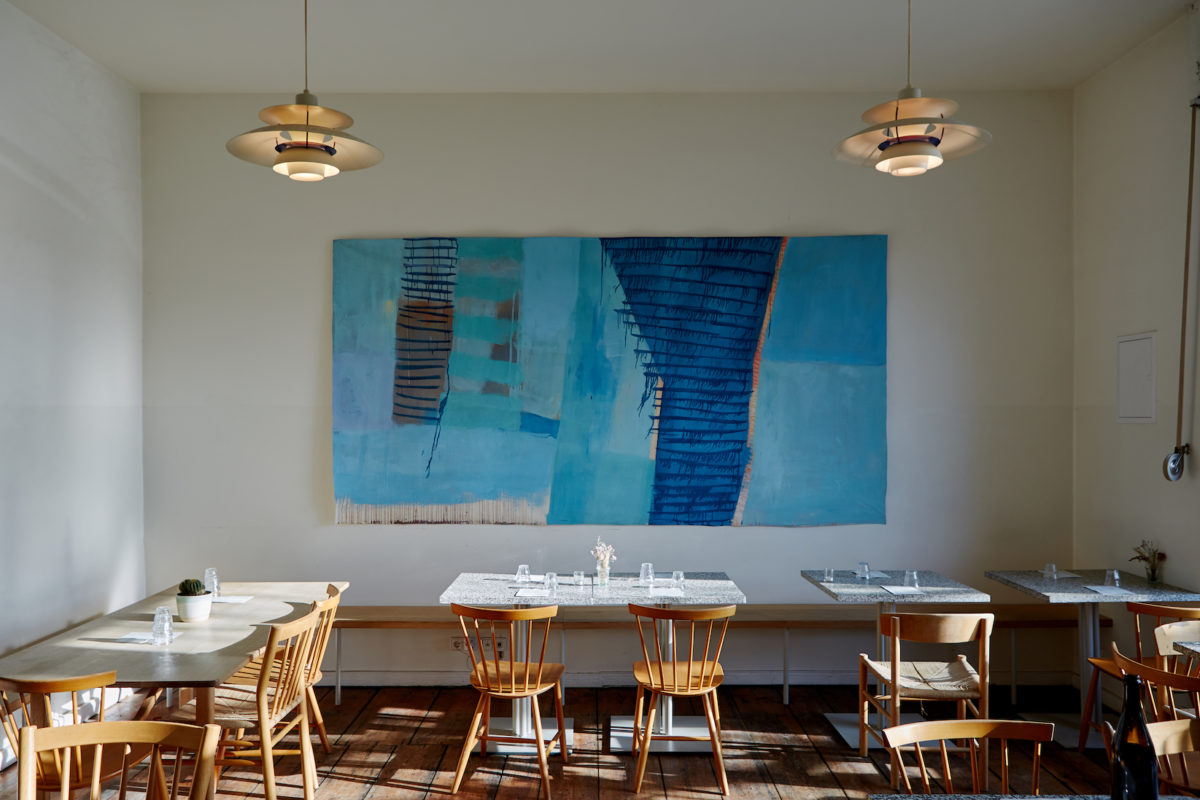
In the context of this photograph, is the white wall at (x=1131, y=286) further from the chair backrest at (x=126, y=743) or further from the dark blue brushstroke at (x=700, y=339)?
the chair backrest at (x=126, y=743)

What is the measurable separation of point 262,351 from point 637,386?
221cm

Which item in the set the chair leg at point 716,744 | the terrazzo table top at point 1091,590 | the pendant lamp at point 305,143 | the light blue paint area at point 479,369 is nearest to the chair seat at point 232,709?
the chair leg at point 716,744

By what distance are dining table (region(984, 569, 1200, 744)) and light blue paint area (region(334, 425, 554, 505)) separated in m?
2.56

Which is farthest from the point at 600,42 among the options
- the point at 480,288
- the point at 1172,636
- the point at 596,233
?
the point at 1172,636

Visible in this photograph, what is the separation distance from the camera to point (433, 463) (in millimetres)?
5137

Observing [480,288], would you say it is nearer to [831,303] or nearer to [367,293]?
[367,293]

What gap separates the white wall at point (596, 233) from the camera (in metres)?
5.14

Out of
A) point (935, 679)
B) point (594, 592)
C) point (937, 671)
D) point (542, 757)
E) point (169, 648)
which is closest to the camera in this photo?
point (169, 648)

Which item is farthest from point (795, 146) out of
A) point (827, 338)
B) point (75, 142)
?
point (75, 142)

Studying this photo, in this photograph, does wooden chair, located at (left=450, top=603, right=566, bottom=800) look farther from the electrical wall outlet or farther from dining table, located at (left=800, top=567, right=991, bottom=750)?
dining table, located at (left=800, top=567, right=991, bottom=750)

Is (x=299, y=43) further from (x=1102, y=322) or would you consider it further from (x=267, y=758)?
(x=1102, y=322)

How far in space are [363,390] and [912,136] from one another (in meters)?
3.30

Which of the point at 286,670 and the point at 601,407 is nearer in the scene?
the point at 286,670

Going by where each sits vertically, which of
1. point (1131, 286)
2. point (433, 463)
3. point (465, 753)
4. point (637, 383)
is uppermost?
point (1131, 286)
